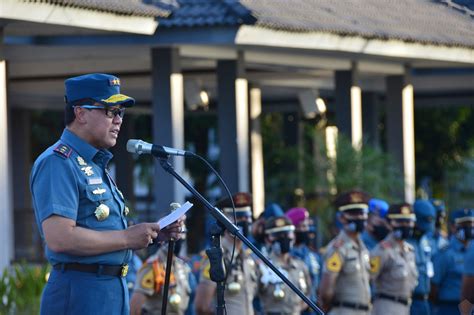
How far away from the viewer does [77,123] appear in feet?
20.9

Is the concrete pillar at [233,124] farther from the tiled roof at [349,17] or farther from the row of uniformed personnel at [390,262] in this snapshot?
the row of uniformed personnel at [390,262]

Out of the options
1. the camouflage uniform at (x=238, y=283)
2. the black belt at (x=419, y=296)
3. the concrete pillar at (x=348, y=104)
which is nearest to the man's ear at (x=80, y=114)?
the camouflage uniform at (x=238, y=283)

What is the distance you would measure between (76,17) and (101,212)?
7.89 meters

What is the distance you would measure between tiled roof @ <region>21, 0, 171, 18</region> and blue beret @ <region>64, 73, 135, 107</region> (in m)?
6.90

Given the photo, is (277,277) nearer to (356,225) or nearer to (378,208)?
(356,225)

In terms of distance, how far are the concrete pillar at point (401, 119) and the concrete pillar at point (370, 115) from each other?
3238mm

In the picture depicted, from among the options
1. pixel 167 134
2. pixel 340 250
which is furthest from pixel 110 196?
pixel 167 134

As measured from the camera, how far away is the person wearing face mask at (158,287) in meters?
10.9

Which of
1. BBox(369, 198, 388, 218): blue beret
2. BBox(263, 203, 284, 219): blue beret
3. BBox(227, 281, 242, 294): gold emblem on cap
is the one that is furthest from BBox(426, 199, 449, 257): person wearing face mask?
BBox(227, 281, 242, 294): gold emblem on cap

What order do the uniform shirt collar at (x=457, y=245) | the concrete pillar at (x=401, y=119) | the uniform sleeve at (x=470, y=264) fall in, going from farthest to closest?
1. the concrete pillar at (x=401, y=119)
2. the uniform shirt collar at (x=457, y=245)
3. the uniform sleeve at (x=470, y=264)

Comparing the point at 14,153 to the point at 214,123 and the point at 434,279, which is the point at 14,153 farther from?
the point at 434,279

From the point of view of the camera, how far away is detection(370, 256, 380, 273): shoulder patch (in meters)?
13.1

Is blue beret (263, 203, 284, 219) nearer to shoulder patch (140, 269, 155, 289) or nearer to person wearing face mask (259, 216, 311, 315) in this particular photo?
person wearing face mask (259, 216, 311, 315)

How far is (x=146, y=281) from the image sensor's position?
1098 centimetres
